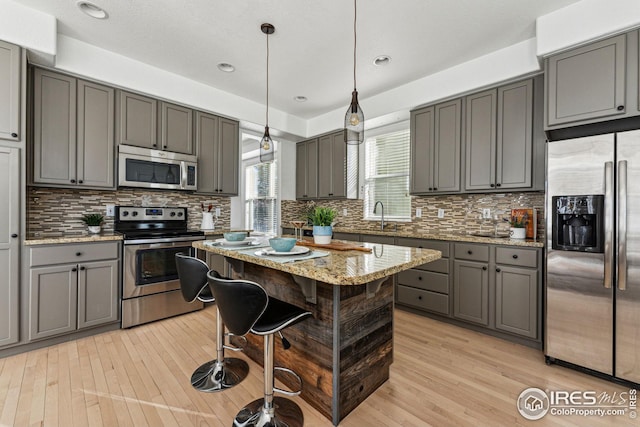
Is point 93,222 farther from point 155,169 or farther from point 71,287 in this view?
point 155,169

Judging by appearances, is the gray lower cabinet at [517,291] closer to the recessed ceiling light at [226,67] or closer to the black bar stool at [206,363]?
the black bar stool at [206,363]

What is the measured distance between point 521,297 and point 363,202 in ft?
8.05

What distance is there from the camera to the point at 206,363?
86.7 inches

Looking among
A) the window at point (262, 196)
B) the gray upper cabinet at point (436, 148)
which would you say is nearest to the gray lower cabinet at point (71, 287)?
the window at point (262, 196)

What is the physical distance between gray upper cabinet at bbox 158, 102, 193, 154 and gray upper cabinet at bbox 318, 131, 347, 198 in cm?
201

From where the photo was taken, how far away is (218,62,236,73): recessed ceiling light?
3.17 m

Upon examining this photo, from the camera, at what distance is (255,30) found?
255cm

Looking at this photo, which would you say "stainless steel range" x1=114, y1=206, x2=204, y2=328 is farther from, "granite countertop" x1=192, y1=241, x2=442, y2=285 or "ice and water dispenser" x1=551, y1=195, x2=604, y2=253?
"ice and water dispenser" x1=551, y1=195, x2=604, y2=253

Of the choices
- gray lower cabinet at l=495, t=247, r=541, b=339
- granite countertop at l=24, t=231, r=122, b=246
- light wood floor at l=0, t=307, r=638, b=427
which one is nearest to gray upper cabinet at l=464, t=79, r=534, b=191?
gray lower cabinet at l=495, t=247, r=541, b=339

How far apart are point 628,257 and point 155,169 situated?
429cm

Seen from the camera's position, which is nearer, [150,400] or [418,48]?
[150,400]

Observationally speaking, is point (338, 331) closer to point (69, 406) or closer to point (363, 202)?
point (69, 406)

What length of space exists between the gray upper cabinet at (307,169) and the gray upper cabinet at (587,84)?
318 centimetres

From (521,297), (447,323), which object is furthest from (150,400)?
(521,297)
